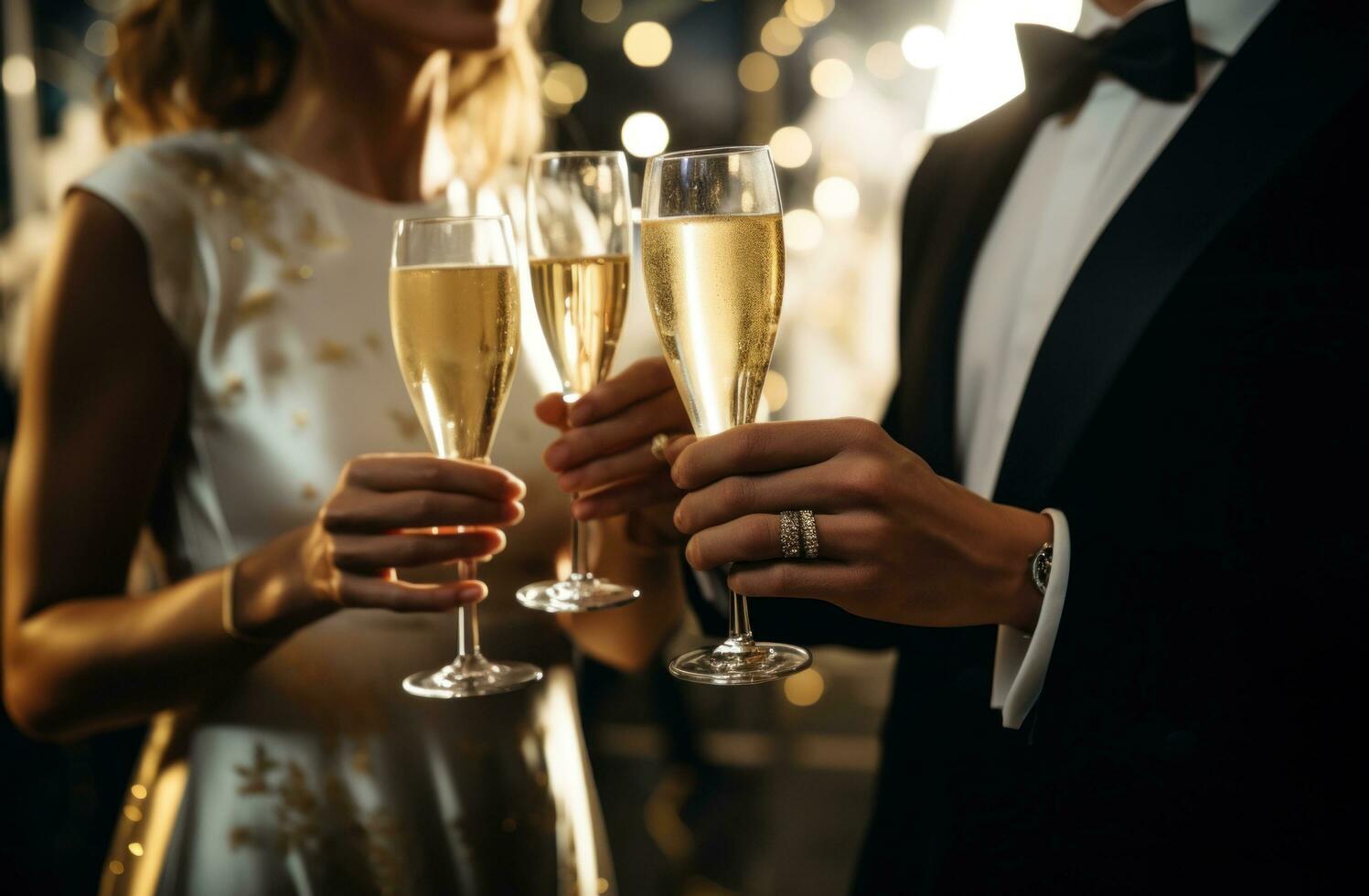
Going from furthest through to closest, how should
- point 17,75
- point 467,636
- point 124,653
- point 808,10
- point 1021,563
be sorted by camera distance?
point 808,10
point 17,75
point 124,653
point 467,636
point 1021,563

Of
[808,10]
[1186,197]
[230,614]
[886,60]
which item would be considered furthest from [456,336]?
[808,10]

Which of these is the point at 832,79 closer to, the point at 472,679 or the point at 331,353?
the point at 331,353

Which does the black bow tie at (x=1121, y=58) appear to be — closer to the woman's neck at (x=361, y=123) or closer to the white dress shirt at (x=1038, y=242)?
the white dress shirt at (x=1038, y=242)

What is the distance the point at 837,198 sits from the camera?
472 centimetres

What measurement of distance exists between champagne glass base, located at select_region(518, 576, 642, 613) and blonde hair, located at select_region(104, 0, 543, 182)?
1005 mm

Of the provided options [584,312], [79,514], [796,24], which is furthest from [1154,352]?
[796,24]

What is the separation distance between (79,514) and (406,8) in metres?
0.87

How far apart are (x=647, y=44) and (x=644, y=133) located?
15.3 inches

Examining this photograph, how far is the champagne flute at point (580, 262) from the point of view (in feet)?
4.28

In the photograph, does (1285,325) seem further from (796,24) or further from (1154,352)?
(796,24)

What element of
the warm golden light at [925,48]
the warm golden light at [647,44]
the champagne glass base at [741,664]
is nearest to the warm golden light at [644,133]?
the warm golden light at [647,44]

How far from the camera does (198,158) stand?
6.13ft

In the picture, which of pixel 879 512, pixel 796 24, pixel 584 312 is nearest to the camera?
pixel 879 512

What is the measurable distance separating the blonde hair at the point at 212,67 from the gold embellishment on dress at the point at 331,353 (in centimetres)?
47
